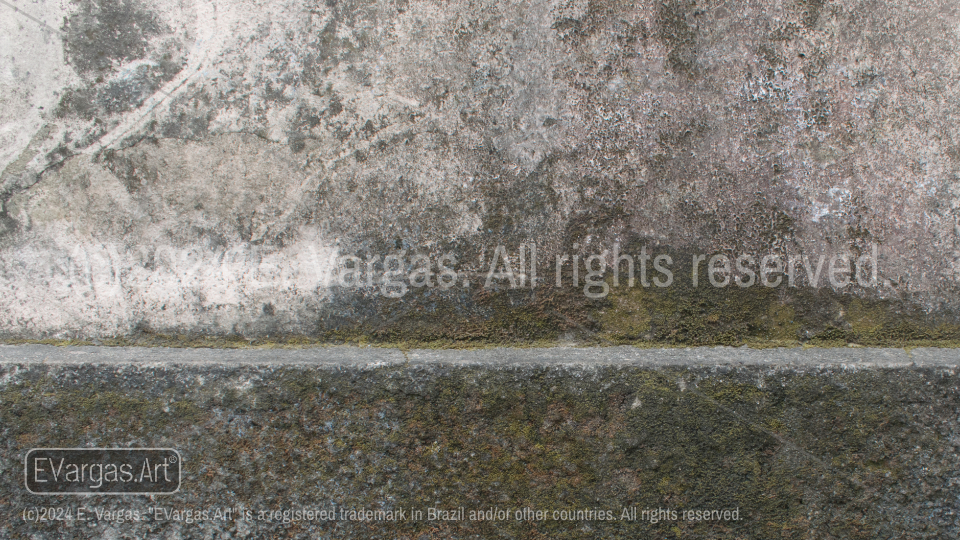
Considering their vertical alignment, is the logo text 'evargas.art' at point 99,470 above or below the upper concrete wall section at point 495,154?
below

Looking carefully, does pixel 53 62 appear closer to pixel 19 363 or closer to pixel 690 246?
pixel 19 363

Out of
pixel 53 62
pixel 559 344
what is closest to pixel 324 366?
pixel 559 344

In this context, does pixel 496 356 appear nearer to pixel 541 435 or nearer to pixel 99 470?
pixel 541 435

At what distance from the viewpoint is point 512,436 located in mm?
1777

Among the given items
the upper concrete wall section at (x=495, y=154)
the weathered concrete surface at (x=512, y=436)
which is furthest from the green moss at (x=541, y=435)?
the upper concrete wall section at (x=495, y=154)

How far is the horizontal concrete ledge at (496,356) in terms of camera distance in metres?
1.76

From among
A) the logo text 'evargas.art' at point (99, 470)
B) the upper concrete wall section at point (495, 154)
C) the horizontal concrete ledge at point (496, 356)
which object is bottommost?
the logo text 'evargas.art' at point (99, 470)

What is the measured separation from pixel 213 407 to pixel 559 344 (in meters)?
1.14

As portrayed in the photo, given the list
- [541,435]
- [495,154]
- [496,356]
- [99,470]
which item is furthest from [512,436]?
[99,470]

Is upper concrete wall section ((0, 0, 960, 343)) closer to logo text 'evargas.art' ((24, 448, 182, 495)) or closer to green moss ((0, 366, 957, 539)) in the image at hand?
green moss ((0, 366, 957, 539))

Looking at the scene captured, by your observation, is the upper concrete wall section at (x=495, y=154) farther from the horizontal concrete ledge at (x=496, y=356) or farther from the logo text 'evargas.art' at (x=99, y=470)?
the logo text 'evargas.art' at (x=99, y=470)

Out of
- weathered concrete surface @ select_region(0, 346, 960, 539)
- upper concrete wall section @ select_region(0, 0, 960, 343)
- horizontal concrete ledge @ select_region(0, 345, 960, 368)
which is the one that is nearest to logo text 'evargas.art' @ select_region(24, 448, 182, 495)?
weathered concrete surface @ select_region(0, 346, 960, 539)

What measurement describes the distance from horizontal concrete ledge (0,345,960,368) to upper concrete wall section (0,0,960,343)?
9 centimetres

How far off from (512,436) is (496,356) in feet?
0.86
